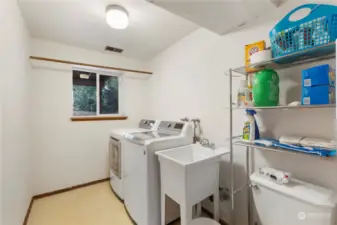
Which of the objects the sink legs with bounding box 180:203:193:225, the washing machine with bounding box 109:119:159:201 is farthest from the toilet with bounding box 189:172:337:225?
the washing machine with bounding box 109:119:159:201

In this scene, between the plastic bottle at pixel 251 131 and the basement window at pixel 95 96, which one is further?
the basement window at pixel 95 96

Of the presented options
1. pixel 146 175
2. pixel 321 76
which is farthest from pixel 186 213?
pixel 321 76

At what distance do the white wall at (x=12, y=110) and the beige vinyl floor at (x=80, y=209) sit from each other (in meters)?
0.39

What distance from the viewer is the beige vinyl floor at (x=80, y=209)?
1.95 m

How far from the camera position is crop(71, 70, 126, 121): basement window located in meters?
2.84

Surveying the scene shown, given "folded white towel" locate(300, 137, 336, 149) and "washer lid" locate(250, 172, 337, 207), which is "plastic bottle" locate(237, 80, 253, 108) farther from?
"washer lid" locate(250, 172, 337, 207)

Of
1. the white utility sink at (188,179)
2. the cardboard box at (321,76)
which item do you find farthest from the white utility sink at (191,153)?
the cardboard box at (321,76)

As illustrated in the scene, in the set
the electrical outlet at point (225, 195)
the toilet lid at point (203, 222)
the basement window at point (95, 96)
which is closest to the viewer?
the toilet lid at point (203, 222)

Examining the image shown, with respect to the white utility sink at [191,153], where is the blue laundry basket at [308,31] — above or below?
above

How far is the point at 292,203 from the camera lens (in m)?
1.08

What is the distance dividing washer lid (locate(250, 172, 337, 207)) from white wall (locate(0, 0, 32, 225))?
6.47 ft

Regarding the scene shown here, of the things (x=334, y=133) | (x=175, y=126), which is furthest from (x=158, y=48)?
(x=334, y=133)

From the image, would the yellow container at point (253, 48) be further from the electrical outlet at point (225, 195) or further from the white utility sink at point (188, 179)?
the electrical outlet at point (225, 195)

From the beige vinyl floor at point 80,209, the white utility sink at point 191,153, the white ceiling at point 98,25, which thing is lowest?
the beige vinyl floor at point 80,209
